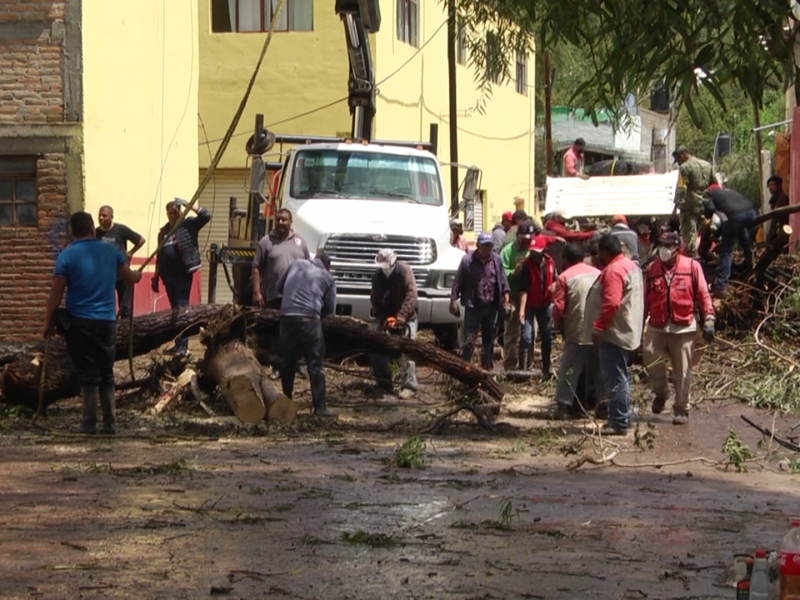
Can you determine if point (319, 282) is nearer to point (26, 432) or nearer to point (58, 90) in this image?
point (26, 432)

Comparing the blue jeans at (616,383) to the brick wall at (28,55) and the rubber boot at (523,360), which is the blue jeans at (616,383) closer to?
the rubber boot at (523,360)

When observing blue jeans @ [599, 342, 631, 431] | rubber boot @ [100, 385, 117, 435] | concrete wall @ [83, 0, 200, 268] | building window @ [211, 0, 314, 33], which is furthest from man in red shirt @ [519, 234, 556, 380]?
building window @ [211, 0, 314, 33]

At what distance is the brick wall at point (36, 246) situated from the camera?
1802cm

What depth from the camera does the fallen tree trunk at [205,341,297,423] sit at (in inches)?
476

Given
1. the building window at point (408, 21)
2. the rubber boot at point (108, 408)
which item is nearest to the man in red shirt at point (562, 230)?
the rubber boot at point (108, 408)

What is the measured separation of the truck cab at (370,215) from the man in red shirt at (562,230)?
61.3 inches

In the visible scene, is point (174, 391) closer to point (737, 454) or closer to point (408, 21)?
point (737, 454)

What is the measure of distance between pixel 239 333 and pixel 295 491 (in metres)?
4.28

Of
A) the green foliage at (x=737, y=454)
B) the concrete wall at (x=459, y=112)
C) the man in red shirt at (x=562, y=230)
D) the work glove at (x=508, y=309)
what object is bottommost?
the green foliage at (x=737, y=454)

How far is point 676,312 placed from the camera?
1278cm

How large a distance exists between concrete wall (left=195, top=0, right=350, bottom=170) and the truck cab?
9.35m

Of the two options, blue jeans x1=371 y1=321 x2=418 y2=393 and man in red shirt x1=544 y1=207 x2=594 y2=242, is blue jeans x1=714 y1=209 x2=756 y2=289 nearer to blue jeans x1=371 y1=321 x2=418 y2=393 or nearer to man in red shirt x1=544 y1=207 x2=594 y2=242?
man in red shirt x1=544 y1=207 x2=594 y2=242

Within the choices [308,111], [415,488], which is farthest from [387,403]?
[308,111]

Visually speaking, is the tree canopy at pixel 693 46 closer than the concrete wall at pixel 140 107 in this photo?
Yes
